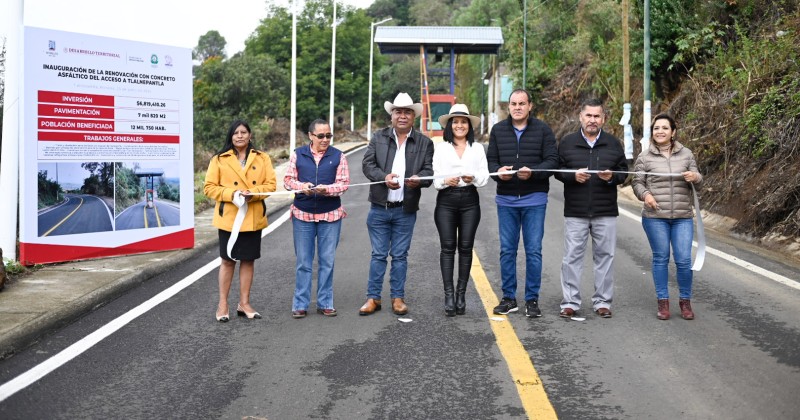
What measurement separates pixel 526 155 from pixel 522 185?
0.85 feet

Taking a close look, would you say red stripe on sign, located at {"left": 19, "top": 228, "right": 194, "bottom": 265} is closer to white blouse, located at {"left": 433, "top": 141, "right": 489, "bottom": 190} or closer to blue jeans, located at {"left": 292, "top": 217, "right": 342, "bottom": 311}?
blue jeans, located at {"left": 292, "top": 217, "right": 342, "bottom": 311}

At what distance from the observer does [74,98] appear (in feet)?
31.7

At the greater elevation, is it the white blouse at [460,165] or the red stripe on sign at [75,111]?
the red stripe on sign at [75,111]

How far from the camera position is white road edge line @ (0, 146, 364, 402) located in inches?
206

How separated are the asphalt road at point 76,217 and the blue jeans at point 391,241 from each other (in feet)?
13.6

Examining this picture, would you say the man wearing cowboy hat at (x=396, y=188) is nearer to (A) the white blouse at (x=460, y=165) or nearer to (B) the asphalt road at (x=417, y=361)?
(A) the white blouse at (x=460, y=165)

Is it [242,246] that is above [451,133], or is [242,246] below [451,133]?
below

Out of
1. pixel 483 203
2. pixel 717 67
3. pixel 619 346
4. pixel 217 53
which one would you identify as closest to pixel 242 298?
pixel 619 346

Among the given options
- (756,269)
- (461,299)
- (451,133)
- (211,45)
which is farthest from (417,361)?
(211,45)

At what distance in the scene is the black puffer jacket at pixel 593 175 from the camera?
715 centimetres

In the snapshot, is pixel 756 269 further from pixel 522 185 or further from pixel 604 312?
pixel 522 185

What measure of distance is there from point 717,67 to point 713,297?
12164 millimetres

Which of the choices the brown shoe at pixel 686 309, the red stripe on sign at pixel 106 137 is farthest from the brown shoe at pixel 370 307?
the red stripe on sign at pixel 106 137

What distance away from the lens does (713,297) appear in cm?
793
